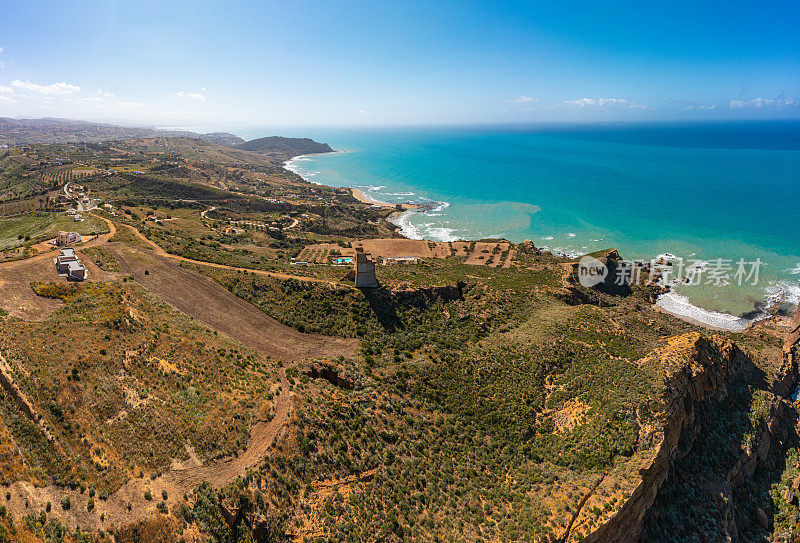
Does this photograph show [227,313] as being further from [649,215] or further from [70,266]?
[649,215]

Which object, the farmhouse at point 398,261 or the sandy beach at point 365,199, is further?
the sandy beach at point 365,199

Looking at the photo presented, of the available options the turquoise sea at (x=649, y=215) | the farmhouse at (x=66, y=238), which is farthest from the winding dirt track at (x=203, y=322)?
the turquoise sea at (x=649, y=215)

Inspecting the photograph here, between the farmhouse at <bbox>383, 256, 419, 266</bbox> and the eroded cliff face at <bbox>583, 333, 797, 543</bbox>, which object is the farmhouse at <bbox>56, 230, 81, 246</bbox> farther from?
the eroded cliff face at <bbox>583, 333, 797, 543</bbox>

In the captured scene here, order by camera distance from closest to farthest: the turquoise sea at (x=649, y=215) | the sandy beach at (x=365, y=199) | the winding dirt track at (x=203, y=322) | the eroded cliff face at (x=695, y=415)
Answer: the winding dirt track at (x=203, y=322)
the eroded cliff face at (x=695, y=415)
the turquoise sea at (x=649, y=215)
the sandy beach at (x=365, y=199)

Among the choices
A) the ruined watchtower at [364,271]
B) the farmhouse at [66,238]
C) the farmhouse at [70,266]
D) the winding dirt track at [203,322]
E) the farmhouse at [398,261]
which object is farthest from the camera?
the farmhouse at [398,261]

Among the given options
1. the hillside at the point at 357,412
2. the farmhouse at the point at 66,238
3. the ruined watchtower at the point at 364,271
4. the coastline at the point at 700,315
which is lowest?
the coastline at the point at 700,315

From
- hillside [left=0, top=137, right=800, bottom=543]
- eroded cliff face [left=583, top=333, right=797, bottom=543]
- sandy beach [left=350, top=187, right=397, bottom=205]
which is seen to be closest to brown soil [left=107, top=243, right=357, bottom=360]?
hillside [left=0, top=137, right=800, bottom=543]

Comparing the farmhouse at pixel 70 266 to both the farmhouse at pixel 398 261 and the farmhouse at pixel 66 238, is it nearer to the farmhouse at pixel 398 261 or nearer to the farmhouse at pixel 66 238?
the farmhouse at pixel 66 238

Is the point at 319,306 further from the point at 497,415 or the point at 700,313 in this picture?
the point at 700,313

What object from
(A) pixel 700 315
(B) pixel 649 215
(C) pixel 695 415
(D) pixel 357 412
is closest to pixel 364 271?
(D) pixel 357 412
